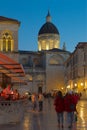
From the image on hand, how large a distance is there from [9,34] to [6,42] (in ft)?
7.11

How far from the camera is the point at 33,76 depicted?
11269cm

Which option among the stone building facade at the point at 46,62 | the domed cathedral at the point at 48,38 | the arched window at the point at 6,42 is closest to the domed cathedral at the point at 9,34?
the arched window at the point at 6,42

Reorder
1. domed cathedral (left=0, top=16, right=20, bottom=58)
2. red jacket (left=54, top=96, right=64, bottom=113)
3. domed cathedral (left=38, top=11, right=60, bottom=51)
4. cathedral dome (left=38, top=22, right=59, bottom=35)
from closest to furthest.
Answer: red jacket (left=54, top=96, right=64, bottom=113)
domed cathedral (left=0, top=16, right=20, bottom=58)
domed cathedral (left=38, top=11, right=60, bottom=51)
cathedral dome (left=38, top=22, right=59, bottom=35)

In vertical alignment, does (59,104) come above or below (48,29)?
→ below

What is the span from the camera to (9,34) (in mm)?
74562

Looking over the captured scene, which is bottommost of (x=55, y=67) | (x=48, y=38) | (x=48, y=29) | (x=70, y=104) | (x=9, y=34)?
(x=70, y=104)

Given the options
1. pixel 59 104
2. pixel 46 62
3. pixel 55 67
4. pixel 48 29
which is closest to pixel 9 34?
pixel 46 62

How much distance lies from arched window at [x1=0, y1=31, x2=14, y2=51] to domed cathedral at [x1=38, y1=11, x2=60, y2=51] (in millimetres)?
44970

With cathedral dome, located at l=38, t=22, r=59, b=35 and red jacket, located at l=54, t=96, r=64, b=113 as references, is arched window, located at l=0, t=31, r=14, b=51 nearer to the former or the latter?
cathedral dome, located at l=38, t=22, r=59, b=35

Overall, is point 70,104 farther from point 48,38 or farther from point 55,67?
point 48,38

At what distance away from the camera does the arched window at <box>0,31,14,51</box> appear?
246 ft

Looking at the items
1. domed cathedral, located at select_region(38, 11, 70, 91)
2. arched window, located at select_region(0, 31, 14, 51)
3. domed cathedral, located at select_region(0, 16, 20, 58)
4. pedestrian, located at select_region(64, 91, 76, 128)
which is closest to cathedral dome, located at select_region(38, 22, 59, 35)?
domed cathedral, located at select_region(38, 11, 70, 91)

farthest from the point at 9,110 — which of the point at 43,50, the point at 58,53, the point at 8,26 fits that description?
the point at 43,50

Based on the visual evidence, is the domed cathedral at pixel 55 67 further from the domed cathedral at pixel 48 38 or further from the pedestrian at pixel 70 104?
the pedestrian at pixel 70 104
